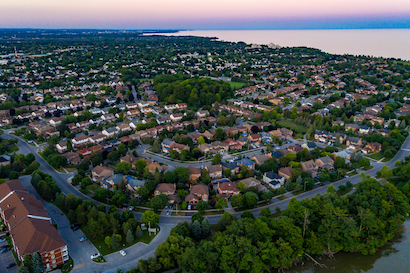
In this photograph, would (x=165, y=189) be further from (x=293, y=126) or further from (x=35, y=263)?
(x=293, y=126)

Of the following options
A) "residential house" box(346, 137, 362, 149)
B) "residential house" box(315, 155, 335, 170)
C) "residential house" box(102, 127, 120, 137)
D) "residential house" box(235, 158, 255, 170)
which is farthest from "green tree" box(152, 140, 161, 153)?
"residential house" box(346, 137, 362, 149)

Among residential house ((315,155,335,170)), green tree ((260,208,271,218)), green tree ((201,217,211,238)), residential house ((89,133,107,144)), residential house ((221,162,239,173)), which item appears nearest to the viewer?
green tree ((201,217,211,238))

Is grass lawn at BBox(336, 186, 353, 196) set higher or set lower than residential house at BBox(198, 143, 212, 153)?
lower

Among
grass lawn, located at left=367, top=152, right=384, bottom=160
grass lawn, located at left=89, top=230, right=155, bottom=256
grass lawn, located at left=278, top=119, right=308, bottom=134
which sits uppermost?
grass lawn, located at left=278, top=119, right=308, bottom=134

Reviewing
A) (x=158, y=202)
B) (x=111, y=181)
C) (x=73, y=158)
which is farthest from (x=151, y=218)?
(x=73, y=158)

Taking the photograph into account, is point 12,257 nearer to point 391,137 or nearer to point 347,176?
point 347,176

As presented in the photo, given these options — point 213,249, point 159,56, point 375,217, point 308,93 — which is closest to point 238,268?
point 213,249

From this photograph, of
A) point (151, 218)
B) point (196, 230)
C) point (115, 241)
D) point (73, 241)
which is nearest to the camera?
point (115, 241)

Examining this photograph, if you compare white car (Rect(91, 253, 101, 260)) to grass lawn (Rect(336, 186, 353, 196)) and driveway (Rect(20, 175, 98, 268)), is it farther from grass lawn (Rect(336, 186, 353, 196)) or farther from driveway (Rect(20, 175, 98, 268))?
grass lawn (Rect(336, 186, 353, 196))

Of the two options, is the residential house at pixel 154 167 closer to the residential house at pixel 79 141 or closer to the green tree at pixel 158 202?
the green tree at pixel 158 202
